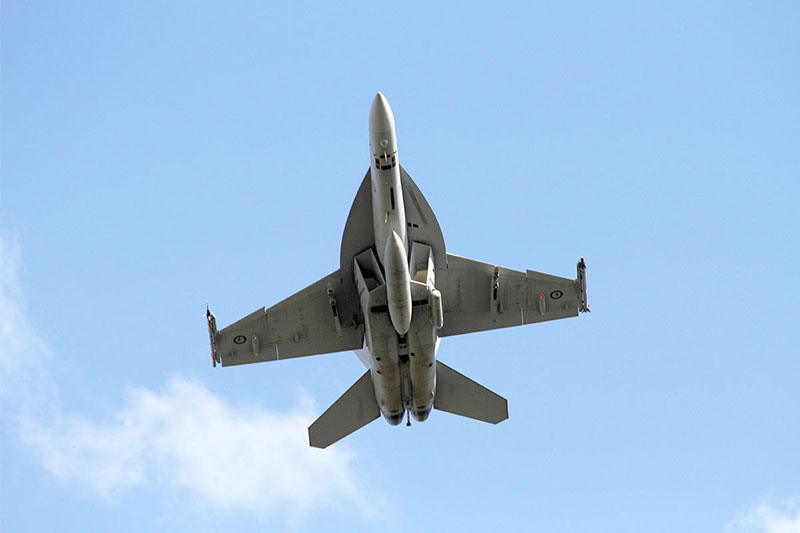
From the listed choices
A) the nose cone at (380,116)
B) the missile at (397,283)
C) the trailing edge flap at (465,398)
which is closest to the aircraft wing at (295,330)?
the trailing edge flap at (465,398)

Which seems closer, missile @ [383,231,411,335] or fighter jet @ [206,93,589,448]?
missile @ [383,231,411,335]

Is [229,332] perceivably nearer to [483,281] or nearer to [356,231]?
[356,231]

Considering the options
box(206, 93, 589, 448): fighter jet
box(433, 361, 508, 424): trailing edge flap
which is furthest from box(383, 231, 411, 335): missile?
box(433, 361, 508, 424): trailing edge flap

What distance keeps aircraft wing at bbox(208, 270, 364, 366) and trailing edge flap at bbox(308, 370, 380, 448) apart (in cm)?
137

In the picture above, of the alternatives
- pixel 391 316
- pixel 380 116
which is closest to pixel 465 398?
pixel 391 316

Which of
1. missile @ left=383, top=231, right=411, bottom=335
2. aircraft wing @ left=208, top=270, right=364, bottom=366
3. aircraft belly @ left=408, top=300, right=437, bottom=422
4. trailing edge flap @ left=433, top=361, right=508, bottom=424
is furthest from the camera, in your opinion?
trailing edge flap @ left=433, top=361, right=508, bottom=424

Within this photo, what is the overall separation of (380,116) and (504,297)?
24.9 feet

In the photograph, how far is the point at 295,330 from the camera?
34.9 m

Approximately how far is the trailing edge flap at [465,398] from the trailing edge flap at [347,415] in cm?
208

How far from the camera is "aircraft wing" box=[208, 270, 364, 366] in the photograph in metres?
34.5

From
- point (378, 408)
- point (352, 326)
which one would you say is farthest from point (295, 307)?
point (378, 408)

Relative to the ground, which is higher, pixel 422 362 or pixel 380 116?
pixel 380 116

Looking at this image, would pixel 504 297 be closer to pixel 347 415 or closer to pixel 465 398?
pixel 465 398

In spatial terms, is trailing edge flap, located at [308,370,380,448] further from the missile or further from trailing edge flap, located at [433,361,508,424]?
the missile
